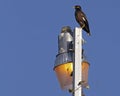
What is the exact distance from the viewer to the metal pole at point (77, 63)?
4.63 m

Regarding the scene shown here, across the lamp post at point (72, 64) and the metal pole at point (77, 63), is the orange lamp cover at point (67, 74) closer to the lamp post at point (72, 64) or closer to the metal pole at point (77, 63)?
the lamp post at point (72, 64)

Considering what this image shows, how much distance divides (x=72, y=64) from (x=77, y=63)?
17 centimetres

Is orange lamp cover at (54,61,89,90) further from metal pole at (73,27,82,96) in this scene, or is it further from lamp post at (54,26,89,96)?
metal pole at (73,27,82,96)

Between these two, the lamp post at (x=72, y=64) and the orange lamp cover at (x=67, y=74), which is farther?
the orange lamp cover at (x=67, y=74)

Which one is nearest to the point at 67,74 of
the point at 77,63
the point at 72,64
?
the point at 72,64

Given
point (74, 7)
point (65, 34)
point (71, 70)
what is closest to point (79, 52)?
point (71, 70)

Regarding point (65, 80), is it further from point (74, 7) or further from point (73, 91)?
point (74, 7)

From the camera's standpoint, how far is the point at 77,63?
15.6ft

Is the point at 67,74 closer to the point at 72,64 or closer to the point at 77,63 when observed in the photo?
the point at 72,64

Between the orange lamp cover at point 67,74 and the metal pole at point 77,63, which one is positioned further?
the orange lamp cover at point 67,74

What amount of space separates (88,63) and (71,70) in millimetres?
235

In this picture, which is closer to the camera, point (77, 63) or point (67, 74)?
point (77, 63)

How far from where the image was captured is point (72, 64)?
4918 mm

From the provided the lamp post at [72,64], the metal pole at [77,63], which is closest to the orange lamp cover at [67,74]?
the lamp post at [72,64]
